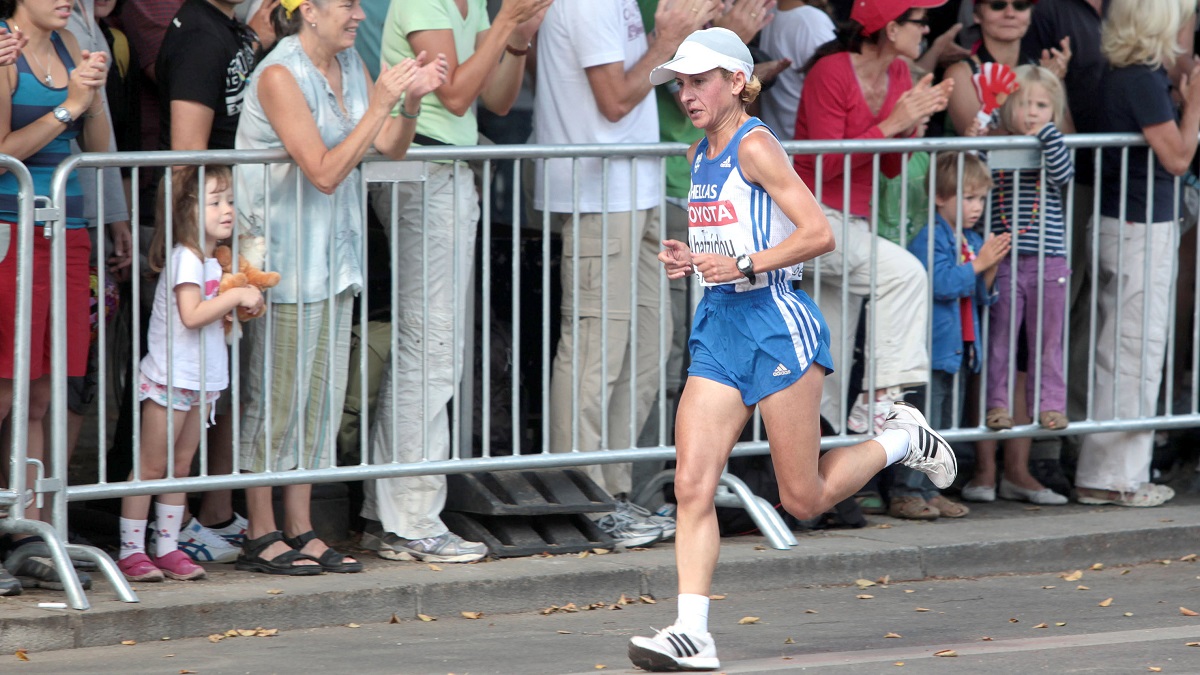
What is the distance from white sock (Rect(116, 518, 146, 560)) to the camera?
257 inches

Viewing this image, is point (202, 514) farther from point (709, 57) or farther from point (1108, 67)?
point (1108, 67)

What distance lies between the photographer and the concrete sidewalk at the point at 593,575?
6.03 metres

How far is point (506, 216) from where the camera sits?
861 centimetres

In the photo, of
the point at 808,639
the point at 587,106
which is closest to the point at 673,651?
the point at 808,639

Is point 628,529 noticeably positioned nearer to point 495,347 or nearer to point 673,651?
point 495,347

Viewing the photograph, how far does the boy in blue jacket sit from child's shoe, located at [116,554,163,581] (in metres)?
3.42

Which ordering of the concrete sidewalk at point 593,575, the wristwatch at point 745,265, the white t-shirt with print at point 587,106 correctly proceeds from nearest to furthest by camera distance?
the wristwatch at point 745,265 → the concrete sidewalk at point 593,575 → the white t-shirt with print at point 587,106

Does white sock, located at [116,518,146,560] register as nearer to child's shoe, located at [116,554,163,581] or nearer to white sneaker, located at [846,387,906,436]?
child's shoe, located at [116,554,163,581]

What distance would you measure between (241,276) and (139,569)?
3.78 ft

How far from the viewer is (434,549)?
7027 millimetres

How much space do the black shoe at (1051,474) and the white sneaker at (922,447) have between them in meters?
2.81

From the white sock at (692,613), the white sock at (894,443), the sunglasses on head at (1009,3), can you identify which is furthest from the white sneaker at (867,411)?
the white sock at (692,613)

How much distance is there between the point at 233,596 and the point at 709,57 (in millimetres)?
2606

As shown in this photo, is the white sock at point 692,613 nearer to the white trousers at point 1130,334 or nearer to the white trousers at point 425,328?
the white trousers at point 425,328
